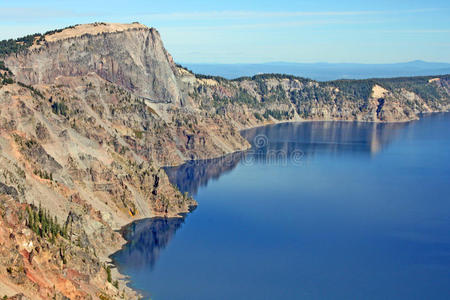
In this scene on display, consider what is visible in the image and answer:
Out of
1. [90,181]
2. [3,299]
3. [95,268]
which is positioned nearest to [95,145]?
[90,181]

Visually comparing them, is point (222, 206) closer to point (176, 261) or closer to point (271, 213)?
point (271, 213)

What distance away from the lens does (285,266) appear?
13062cm

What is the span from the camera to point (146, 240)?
488ft

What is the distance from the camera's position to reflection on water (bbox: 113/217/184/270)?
13525 centimetres

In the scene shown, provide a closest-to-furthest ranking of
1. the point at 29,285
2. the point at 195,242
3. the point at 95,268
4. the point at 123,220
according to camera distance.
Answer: the point at 29,285
the point at 95,268
the point at 195,242
the point at 123,220

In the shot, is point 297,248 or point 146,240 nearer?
point 297,248

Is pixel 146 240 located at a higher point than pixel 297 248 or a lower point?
lower

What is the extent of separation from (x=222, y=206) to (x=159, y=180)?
1960cm

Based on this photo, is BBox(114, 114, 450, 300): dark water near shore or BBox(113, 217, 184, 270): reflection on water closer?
BBox(114, 114, 450, 300): dark water near shore

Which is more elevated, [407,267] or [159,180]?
[159,180]

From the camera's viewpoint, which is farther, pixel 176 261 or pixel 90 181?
pixel 90 181

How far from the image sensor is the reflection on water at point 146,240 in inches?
5325

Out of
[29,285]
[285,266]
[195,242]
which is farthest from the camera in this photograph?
[195,242]

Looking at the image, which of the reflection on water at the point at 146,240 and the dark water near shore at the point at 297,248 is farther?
the reflection on water at the point at 146,240
